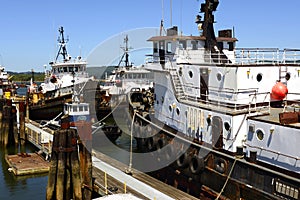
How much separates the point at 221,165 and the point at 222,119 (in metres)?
2.16

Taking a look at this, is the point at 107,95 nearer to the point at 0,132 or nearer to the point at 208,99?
the point at 0,132

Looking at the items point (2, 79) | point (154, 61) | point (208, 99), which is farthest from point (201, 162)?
point (2, 79)

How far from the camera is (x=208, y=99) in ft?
61.9

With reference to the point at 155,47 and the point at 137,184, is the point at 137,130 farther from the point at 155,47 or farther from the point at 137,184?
the point at 137,184

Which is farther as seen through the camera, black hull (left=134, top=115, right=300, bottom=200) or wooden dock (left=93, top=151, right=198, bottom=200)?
wooden dock (left=93, top=151, right=198, bottom=200)

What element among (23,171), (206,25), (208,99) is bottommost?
(23,171)

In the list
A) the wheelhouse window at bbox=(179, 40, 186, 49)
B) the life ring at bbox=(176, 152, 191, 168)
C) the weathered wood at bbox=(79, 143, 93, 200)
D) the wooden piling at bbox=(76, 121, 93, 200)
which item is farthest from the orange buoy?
the weathered wood at bbox=(79, 143, 93, 200)

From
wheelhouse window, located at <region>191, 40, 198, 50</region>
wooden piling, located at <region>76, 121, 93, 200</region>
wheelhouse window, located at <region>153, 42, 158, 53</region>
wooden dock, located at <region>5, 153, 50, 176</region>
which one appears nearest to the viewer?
wooden piling, located at <region>76, 121, 93, 200</region>

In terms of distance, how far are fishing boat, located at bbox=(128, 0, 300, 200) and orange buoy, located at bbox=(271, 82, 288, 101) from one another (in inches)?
1.9

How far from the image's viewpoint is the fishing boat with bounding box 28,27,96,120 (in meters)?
46.9

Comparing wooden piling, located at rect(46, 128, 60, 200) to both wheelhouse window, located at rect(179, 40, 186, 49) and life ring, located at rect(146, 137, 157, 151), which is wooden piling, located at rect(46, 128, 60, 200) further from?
wheelhouse window, located at rect(179, 40, 186, 49)

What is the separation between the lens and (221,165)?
1623 centimetres

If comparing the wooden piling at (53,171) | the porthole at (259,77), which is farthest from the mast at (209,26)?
the wooden piling at (53,171)

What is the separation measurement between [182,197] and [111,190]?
10.9 feet
